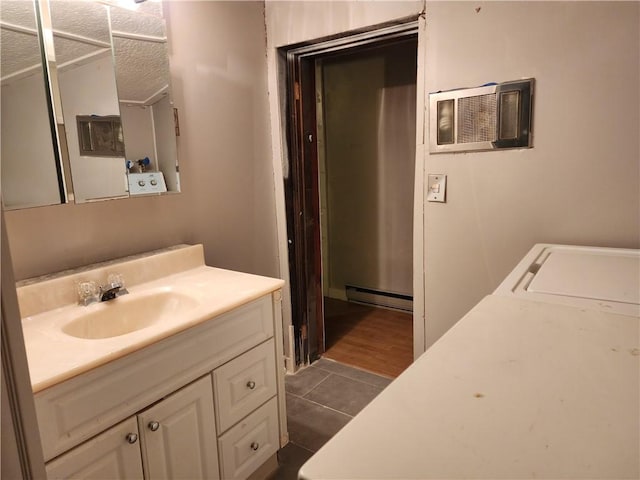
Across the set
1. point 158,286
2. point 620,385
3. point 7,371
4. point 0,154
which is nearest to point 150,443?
point 158,286

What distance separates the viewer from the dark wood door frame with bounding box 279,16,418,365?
216cm

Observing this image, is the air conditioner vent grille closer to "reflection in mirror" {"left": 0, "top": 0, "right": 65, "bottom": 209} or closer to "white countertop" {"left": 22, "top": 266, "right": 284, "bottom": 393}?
"white countertop" {"left": 22, "top": 266, "right": 284, "bottom": 393}

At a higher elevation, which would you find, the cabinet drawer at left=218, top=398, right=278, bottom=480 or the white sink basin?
the white sink basin

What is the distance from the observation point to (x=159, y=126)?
5.59ft

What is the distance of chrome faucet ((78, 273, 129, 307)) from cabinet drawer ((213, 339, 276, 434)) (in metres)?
0.45

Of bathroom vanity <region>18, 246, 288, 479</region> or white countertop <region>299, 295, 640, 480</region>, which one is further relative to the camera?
bathroom vanity <region>18, 246, 288, 479</region>

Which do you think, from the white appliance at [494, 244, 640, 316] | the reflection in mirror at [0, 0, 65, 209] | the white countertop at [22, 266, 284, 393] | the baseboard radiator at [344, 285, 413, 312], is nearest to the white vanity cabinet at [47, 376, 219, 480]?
the white countertop at [22, 266, 284, 393]

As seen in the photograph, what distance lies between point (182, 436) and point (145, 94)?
4.03ft

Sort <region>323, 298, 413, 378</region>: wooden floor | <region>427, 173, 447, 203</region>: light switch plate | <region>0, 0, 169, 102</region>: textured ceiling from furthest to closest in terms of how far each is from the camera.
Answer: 1. <region>323, 298, 413, 378</region>: wooden floor
2. <region>427, 173, 447, 203</region>: light switch plate
3. <region>0, 0, 169, 102</region>: textured ceiling

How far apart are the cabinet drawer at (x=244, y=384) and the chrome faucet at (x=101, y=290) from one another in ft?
1.47

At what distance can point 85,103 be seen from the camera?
1479 millimetres

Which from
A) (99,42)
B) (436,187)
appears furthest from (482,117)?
(99,42)

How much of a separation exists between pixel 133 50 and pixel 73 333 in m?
1.04

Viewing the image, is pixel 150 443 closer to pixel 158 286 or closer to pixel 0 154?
pixel 158 286
